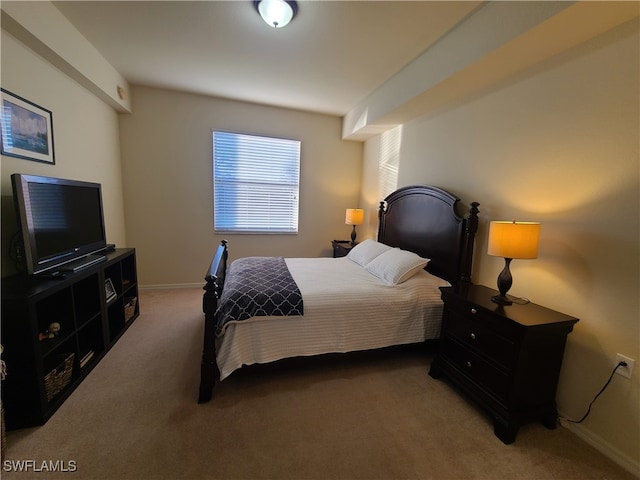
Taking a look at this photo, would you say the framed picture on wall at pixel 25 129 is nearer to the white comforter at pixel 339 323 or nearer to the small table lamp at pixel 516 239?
the white comforter at pixel 339 323

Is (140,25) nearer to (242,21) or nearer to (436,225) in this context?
(242,21)

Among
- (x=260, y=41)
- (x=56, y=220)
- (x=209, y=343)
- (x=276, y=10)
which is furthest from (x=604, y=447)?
(x=56, y=220)

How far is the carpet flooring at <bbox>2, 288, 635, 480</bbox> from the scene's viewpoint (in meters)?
1.35

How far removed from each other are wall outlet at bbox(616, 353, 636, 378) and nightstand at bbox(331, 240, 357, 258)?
8.85 feet

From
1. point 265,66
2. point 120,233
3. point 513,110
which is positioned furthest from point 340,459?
point 120,233

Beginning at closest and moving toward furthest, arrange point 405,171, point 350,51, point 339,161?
point 350,51 < point 405,171 < point 339,161

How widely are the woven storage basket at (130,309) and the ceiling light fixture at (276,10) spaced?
110 inches

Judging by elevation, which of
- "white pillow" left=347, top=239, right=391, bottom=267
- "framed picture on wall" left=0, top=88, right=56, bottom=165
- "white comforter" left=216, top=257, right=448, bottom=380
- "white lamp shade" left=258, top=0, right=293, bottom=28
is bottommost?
"white comforter" left=216, top=257, right=448, bottom=380

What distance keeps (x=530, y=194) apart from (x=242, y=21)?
247cm

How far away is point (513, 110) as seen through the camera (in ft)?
6.69

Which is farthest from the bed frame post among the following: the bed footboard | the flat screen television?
the flat screen television

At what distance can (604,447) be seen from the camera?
4.98ft

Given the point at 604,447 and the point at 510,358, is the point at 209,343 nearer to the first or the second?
the point at 510,358

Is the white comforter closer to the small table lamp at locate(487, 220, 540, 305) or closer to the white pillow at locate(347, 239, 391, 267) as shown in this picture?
the white pillow at locate(347, 239, 391, 267)
